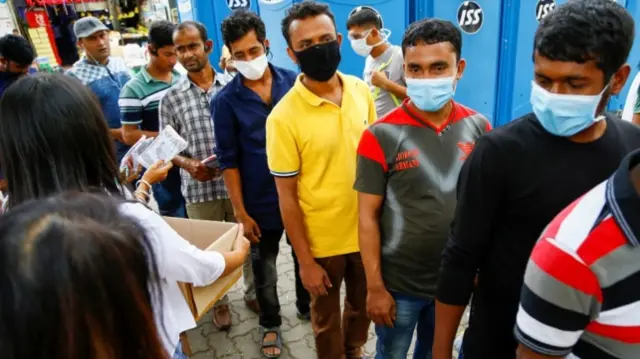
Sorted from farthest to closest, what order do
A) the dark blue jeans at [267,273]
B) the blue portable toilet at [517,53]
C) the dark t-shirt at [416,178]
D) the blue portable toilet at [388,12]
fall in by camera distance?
the blue portable toilet at [388,12] < the blue portable toilet at [517,53] < the dark blue jeans at [267,273] < the dark t-shirt at [416,178]

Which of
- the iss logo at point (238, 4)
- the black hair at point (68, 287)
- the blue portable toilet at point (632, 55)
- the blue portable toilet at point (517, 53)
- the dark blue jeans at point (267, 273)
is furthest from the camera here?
the iss logo at point (238, 4)

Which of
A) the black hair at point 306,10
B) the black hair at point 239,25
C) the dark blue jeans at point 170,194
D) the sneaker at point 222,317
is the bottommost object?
the sneaker at point 222,317

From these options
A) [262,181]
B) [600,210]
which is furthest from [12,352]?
[262,181]

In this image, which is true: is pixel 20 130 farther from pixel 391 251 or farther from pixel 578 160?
pixel 578 160

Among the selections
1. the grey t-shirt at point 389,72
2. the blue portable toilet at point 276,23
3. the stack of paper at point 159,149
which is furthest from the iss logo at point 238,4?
the stack of paper at point 159,149

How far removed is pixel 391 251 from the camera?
160cm

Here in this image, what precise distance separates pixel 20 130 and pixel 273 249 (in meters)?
1.45

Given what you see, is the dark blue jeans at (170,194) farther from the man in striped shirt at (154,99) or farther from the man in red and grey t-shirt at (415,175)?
the man in red and grey t-shirt at (415,175)

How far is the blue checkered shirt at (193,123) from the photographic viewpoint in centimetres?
252

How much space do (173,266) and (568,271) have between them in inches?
38.3

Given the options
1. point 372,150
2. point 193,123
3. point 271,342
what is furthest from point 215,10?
point 372,150

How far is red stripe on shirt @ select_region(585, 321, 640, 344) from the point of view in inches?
28.7

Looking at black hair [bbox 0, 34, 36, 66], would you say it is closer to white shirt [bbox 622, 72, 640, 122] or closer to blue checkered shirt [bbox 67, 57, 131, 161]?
blue checkered shirt [bbox 67, 57, 131, 161]

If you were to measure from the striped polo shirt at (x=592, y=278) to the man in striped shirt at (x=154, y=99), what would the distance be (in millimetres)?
2420
